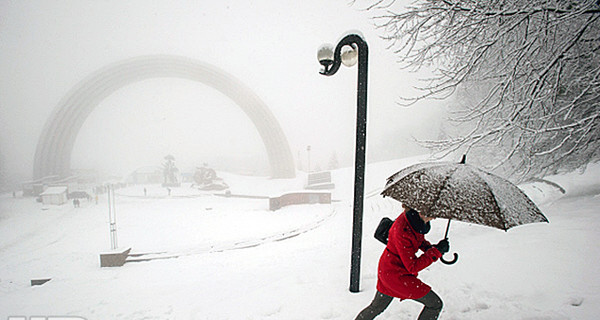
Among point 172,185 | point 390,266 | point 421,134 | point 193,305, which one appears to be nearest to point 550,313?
point 390,266

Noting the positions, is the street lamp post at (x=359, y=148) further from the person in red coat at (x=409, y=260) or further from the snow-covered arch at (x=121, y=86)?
the snow-covered arch at (x=121, y=86)

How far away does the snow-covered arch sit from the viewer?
37.9 metres

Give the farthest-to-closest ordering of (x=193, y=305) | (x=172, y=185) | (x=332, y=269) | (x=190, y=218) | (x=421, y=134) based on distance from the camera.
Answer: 1. (x=421, y=134)
2. (x=172, y=185)
3. (x=190, y=218)
4. (x=332, y=269)
5. (x=193, y=305)

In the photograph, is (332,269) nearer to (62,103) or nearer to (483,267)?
(483,267)

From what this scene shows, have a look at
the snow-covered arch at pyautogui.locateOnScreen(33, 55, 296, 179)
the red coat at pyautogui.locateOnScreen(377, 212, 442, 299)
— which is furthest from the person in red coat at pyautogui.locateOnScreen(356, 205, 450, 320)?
the snow-covered arch at pyautogui.locateOnScreen(33, 55, 296, 179)

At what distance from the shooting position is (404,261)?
7.28 feet

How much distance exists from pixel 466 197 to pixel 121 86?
Answer: 183 ft

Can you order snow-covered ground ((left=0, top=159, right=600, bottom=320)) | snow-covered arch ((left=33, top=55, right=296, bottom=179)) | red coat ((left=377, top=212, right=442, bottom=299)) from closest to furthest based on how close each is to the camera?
red coat ((left=377, top=212, right=442, bottom=299)) → snow-covered ground ((left=0, top=159, right=600, bottom=320)) → snow-covered arch ((left=33, top=55, right=296, bottom=179))

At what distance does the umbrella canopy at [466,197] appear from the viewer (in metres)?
1.97

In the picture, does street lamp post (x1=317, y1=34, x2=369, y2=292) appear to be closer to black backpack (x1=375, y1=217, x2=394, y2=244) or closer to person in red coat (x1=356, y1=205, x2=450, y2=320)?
black backpack (x1=375, y1=217, x2=394, y2=244)

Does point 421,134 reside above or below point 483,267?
above

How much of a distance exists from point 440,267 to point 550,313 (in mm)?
1664

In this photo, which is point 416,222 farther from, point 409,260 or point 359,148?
point 359,148

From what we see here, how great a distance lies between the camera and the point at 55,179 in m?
37.7
